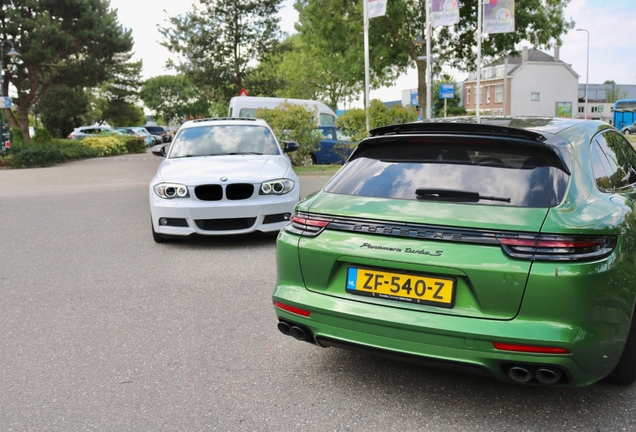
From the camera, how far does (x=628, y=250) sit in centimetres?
325

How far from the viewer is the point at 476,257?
307 cm

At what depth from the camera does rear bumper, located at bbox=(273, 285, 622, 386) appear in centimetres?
298

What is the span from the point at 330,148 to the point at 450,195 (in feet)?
58.7

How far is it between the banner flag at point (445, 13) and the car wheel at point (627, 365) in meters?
22.7

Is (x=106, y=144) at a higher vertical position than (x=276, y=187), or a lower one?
lower

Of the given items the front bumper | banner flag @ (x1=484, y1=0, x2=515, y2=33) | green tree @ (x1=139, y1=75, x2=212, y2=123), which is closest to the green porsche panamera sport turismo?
the front bumper

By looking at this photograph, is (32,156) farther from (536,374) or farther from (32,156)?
(536,374)

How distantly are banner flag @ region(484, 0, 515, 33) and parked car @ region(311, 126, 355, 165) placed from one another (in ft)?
30.2

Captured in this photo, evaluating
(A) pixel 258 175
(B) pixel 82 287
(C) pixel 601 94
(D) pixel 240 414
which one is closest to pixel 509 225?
(D) pixel 240 414

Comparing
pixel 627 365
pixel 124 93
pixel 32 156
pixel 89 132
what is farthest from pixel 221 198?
pixel 124 93

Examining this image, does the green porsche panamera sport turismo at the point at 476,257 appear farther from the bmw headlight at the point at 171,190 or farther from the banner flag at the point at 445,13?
the banner flag at the point at 445,13

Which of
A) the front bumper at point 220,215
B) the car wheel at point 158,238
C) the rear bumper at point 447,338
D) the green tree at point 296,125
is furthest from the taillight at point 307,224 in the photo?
the green tree at point 296,125

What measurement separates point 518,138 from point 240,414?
208cm

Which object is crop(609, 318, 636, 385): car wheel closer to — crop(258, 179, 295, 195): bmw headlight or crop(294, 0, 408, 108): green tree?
crop(258, 179, 295, 195): bmw headlight
